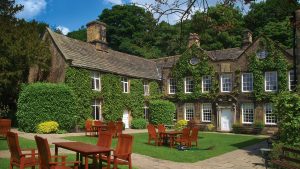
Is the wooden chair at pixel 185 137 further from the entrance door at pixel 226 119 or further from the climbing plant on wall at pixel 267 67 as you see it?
the entrance door at pixel 226 119

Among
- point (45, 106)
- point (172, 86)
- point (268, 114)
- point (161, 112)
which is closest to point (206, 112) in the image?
point (161, 112)

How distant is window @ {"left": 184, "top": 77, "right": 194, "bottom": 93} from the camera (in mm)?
38375

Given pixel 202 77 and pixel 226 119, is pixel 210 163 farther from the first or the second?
pixel 202 77

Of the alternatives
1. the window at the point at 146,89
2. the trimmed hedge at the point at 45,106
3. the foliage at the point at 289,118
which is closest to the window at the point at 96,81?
the trimmed hedge at the point at 45,106

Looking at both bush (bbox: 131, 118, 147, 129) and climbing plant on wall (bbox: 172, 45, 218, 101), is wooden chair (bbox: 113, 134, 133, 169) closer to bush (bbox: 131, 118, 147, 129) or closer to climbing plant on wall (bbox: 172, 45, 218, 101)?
bush (bbox: 131, 118, 147, 129)

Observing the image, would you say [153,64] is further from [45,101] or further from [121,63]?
[45,101]

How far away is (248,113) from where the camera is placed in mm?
34531

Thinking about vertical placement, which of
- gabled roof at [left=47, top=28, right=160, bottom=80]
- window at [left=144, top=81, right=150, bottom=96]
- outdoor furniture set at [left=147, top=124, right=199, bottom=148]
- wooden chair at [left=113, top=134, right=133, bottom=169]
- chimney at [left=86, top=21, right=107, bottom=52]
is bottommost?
outdoor furniture set at [left=147, top=124, right=199, bottom=148]

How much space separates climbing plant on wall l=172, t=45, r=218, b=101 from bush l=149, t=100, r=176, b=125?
2189 mm

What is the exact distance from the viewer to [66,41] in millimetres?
32938

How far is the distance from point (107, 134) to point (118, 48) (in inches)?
2163

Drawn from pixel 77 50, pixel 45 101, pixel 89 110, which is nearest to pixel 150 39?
pixel 45 101

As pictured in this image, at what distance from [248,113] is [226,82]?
3.94m

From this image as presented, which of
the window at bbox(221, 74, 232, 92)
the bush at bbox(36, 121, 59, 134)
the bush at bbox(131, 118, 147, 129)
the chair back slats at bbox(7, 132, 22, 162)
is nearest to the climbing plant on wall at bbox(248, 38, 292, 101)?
the window at bbox(221, 74, 232, 92)
